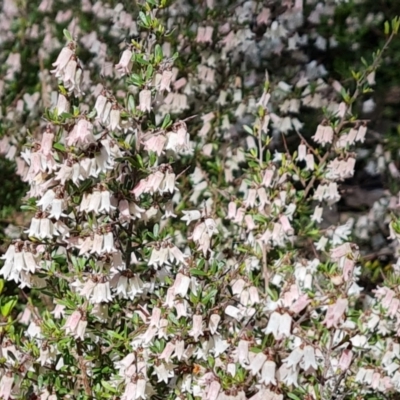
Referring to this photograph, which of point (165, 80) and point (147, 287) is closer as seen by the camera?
point (165, 80)

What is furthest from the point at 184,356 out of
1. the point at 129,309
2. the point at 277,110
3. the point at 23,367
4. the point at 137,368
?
the point at 277,110

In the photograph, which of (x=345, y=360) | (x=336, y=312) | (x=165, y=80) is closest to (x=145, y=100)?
(x=165, y=80)

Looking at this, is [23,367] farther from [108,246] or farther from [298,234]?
[298,234]

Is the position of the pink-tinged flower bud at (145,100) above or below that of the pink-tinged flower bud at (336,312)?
above

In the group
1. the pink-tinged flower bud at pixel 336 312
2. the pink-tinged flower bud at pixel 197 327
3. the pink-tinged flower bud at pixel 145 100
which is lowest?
the pink-tinged flower bud at pixel 336 312

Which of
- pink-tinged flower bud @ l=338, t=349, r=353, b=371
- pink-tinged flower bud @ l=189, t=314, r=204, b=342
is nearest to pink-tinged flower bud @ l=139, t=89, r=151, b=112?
pink-tinged flower bud @ l=189, t=314, r=204, b=342

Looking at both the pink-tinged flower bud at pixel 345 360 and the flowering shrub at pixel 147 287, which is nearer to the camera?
the flowering shrub at pixel 147 287

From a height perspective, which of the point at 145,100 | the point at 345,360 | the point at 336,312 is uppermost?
the point at 145,100

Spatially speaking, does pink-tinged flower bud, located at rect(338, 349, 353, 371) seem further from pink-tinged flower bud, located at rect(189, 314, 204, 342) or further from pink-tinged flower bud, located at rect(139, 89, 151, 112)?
pink-tinged flower bud, located at rect(139, 89, 151, 112)

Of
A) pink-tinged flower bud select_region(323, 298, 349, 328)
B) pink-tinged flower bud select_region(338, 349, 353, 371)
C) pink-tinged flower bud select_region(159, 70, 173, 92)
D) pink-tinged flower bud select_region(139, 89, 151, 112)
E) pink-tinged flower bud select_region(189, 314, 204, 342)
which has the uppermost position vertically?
pink-tinged flower bud select_region(159, 70, 173, 92)

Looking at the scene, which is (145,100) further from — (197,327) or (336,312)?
(336,312)

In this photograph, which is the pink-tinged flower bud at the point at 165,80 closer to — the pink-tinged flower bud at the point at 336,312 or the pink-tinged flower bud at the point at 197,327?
the pink-tinged flower bud at the point at 197,327

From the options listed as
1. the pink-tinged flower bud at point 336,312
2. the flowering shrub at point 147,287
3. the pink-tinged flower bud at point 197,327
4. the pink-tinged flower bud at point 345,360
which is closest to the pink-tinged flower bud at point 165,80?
the flowering shrub at point 147,287
